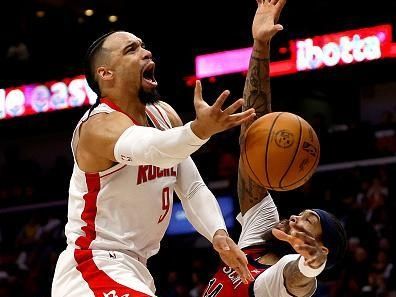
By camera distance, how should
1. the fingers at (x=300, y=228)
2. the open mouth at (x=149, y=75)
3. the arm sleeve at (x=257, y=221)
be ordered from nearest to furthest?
the fingers at (x=300, y=228) → the open mouth at (x=149, y=75) → the arm sleeve at (x=257, y=221)

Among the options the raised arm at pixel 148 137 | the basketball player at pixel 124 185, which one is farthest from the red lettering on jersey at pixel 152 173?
the raised arm at pixel 148 137

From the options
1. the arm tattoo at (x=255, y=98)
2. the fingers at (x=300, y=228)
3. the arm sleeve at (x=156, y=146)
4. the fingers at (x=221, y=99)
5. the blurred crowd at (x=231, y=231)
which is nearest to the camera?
the fingers at (x=221, y=99)

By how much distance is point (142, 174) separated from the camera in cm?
402

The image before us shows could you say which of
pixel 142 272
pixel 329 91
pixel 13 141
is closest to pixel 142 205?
pixel 142 272

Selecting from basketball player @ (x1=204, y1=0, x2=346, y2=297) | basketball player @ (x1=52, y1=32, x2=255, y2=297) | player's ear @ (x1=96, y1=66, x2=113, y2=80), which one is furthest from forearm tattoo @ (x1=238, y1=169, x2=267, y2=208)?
player's ear @ (x1=96, y1=66, x2=113, y2=80)

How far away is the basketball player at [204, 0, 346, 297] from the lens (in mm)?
3992

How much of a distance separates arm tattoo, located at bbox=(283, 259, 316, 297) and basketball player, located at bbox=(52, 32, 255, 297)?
14.1 inches

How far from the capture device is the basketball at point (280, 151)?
13.6 ft

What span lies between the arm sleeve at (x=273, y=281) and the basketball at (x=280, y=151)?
379 mm

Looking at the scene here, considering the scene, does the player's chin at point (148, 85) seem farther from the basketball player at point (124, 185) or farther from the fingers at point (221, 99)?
the fingers at point (221, 99)

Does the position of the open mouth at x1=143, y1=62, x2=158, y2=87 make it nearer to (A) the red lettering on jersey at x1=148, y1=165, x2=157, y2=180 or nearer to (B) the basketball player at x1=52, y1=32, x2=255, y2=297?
(B) the basketball player at x1=52, y1=32, x2=255, y2=297

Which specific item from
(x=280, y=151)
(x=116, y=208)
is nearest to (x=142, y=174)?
(x=116, y=208)

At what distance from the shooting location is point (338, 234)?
421cm

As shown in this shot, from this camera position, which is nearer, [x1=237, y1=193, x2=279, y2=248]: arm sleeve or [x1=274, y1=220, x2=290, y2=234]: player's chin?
[x1=274, y1=220, x2=290, y2=234]: player's chin
